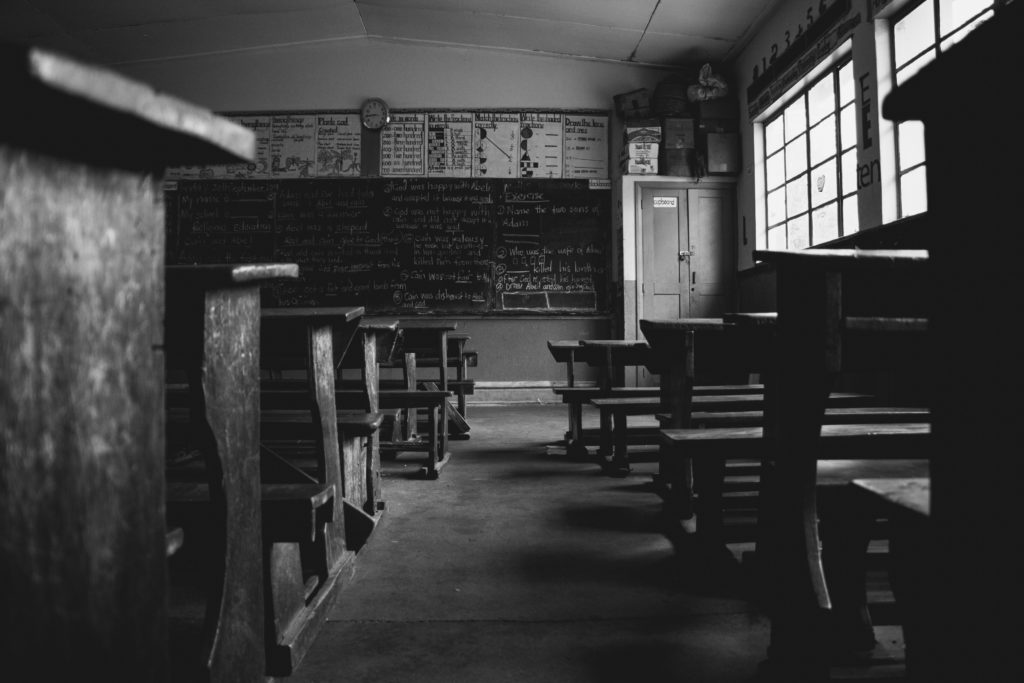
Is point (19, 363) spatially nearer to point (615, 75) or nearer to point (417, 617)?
point (417, 617)

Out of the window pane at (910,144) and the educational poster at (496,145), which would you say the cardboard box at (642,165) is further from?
the window pane at (910,144)

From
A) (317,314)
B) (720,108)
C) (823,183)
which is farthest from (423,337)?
(720,108)

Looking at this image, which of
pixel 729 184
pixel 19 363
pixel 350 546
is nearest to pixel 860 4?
pixel 729 184

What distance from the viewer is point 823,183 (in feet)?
16.5

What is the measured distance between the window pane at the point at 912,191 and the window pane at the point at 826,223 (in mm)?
763

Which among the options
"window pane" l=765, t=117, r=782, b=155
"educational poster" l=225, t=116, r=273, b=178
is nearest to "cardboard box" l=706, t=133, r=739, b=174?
"window pane" l=765, t=117, r=782, b=155

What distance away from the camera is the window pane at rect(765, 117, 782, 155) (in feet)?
19.3

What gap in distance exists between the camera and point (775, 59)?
18.2 ft

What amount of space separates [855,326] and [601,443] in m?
2.33

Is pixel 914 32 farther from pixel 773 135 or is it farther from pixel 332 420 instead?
pixel 332 420

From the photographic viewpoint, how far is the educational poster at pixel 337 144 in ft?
22.6

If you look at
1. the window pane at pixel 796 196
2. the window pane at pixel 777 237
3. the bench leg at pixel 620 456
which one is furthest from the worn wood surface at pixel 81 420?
the window pane at pixel 777 237

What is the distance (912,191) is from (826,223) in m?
1.02

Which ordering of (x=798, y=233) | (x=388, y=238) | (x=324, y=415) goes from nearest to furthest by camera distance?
1. (x=324, y=415)
2. (x=798, y=233)
3. (x=388, y=238)
